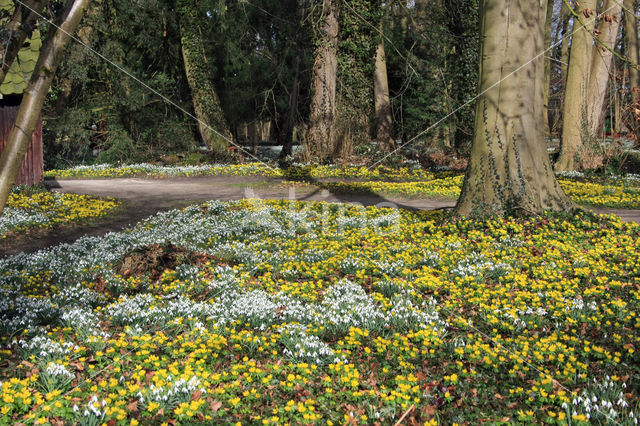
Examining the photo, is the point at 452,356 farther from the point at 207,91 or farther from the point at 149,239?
the point at 207,91

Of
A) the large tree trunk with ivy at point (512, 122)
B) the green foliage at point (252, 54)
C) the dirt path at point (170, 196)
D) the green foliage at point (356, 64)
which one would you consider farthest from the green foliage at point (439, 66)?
the large tree trunk with ivy at point (512, 122)

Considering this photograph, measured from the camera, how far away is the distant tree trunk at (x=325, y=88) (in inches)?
715

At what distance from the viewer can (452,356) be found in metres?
4.43

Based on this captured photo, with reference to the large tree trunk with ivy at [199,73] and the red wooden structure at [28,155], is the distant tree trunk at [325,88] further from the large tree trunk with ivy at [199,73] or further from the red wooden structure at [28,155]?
the red wooden structure at [28,155]

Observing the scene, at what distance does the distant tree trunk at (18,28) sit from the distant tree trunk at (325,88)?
1608 cm

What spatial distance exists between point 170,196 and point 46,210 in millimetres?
3124

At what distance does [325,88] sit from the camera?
18.3 meters

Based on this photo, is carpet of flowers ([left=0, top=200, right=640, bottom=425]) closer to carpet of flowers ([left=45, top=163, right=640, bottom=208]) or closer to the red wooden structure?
carpet of flowers ([left=45, top=163, right=640, bottom=208])

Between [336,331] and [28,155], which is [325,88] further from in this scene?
[336,331]

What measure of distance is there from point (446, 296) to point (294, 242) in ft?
9.59

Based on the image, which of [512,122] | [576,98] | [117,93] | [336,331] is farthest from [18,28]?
[117,93]

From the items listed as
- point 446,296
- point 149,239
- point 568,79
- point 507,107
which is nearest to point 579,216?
point 507,107

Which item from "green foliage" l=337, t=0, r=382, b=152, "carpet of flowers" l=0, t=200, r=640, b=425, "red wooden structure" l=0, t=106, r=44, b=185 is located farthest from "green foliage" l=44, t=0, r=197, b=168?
"carpet of flowers" l=0, t=200, r=640, b=425

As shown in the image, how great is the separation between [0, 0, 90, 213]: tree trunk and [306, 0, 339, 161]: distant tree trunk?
16.1 meters
